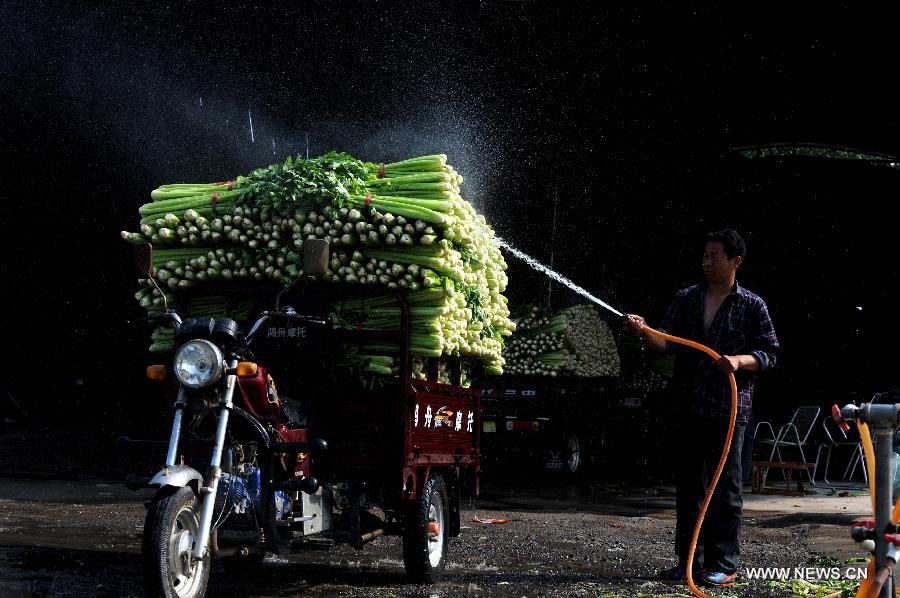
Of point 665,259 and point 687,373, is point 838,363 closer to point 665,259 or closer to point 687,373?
point 665,259

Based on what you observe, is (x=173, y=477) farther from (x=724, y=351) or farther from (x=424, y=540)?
(x=724, y=351)

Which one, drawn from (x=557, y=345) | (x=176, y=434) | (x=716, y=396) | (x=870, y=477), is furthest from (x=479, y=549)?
(x=557, y=345)

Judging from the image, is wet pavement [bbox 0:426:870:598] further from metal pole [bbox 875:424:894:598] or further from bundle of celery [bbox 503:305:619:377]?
metal pole [bbox 875:424:894:598]

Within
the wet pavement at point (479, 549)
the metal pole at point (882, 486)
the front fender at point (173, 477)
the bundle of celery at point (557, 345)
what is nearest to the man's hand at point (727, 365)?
the wet pavement at point (479, 549)

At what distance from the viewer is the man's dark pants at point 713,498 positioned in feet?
21.2

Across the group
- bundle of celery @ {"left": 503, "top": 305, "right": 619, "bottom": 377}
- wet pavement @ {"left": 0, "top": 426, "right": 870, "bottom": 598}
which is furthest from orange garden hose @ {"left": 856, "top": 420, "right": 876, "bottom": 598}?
bundle of celery @ {"left": 503, "top": 305, "right": 619, "bottom": 377}

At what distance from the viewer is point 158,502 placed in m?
4.75

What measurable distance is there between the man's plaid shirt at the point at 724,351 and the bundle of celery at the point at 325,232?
5.28 ft

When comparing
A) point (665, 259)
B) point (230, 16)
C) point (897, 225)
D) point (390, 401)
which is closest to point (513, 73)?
point (230, 16)

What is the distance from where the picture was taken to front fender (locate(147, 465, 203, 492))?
15.7ft

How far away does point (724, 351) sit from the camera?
668 centimetres

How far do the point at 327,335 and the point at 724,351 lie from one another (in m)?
2.65

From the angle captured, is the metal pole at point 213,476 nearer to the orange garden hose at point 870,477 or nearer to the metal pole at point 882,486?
the orange garden hose at point 870,477

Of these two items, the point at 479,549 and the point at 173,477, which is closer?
the point at 173,477
